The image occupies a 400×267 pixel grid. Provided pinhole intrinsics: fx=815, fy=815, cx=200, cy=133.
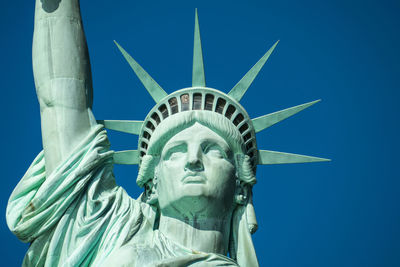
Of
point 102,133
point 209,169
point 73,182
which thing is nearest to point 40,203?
point 73,182

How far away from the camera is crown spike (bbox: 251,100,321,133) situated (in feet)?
46.8

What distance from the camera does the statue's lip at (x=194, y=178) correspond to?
12.9 metres

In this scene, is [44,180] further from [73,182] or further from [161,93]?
[161,93]

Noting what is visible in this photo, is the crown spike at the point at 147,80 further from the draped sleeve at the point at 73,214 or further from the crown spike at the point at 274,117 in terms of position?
the crown spike at the point at 274,117

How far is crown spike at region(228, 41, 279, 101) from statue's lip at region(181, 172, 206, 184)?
78.1 inches

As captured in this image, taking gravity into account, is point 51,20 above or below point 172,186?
above

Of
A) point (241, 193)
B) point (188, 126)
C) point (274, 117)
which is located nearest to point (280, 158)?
point (274, 117)

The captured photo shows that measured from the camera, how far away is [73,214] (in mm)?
13062

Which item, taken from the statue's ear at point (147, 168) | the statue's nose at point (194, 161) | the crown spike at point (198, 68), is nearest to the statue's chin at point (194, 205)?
the statue's nose at point (194, 161)

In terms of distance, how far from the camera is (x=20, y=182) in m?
13.3

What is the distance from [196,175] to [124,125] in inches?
82.9

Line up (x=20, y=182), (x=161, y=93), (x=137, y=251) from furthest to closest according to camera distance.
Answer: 1. (x=161, y=93)
2. (x=20, y=182)
3. (x=137, y=251)

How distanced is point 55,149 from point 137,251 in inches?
90.2

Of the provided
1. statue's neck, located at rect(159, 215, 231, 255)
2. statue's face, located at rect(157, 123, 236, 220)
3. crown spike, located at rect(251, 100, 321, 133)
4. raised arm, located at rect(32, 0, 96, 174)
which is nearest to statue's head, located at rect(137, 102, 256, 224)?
statue's face, located at rect(157, 123, 236, 220)
